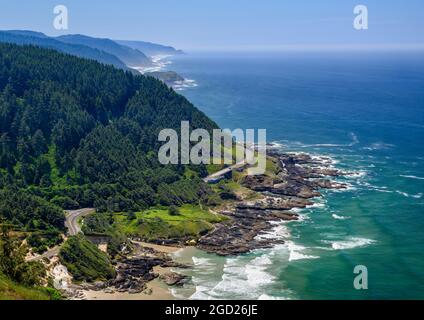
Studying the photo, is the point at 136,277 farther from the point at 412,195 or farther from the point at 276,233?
the point at 412,195

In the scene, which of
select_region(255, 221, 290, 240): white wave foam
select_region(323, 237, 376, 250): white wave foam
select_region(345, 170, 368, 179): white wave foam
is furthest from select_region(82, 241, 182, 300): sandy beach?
select_region(345, 170, 368, 179): white wave foam

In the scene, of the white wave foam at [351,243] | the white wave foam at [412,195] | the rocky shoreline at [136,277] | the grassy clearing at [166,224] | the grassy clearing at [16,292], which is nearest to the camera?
the grassy clearing at [16,292]

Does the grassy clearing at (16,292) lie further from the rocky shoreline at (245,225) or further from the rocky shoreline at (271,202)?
the rocky shoreline at (271,202)

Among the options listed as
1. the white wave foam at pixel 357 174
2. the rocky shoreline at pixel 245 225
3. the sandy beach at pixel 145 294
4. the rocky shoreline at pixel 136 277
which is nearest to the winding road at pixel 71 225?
the rocky shoreline at pixel 136 277

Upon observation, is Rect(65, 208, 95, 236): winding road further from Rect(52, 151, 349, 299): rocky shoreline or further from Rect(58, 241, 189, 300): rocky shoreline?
Rect(58, 241, 189, 300): rocky shoreline
